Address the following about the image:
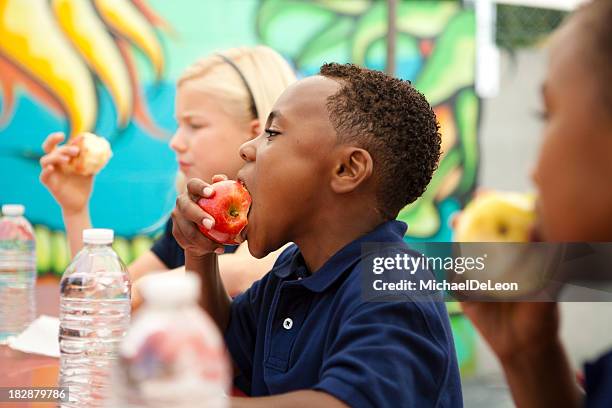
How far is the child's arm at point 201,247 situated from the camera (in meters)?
1.34

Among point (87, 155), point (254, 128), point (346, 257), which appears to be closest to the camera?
point (346, 257)

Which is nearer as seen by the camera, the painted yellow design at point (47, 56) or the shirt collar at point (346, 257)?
the shirt collar at point (346, 257)

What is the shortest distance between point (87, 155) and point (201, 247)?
603 millimetres

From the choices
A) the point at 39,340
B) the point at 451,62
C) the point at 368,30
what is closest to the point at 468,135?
the point at 451,62

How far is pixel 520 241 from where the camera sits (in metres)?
0.90

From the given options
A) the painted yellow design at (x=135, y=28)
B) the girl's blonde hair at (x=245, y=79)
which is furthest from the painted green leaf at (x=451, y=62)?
the girl's blonde hair at (x=245, y=79)

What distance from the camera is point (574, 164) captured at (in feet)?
2.44

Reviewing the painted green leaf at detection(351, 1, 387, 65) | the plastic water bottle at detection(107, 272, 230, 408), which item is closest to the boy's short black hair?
the plastic water bottle at detection(107, 272, 230, 408)

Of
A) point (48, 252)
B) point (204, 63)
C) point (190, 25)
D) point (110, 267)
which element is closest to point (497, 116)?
point (190, 25)

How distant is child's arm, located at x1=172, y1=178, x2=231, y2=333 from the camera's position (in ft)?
4.40

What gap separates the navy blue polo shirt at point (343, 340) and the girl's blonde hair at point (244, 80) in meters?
0.73

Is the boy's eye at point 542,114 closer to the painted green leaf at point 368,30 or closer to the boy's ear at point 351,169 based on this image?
the boy's ear at point 351,169

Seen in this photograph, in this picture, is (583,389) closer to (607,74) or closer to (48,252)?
(607,74)

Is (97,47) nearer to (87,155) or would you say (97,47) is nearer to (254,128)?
(254,128)
